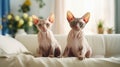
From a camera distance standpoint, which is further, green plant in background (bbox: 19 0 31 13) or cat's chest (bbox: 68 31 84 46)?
green plant in background (bbox: 19 0 31 13)

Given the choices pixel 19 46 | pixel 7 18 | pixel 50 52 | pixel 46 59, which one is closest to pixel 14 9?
pixel 7 18

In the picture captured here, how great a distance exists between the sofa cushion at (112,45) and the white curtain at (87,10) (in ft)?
3.26

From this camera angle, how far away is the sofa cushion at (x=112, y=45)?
2.06 m

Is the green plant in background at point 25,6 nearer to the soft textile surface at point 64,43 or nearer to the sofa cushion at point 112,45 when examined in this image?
the soft textile surface at point 64,43

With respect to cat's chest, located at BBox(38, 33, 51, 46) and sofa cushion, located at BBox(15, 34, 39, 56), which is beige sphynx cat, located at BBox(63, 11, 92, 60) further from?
sofa cushion, located at BBox(15, 34, 39, 56)

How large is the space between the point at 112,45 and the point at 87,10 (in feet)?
3.77

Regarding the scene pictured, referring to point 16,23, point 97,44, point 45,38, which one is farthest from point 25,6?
point 45,38

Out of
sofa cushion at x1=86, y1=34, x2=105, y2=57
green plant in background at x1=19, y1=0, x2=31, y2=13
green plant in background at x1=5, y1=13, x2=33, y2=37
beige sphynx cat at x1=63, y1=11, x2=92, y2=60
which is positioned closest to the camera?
beige sphynx cat at x1=63, y1=11, x2=92, y2=60

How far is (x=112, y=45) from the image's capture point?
6.83 ft

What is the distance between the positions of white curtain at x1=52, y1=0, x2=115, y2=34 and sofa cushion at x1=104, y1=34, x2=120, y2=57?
0.99 meters

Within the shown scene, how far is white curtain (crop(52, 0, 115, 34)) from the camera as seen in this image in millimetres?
3088

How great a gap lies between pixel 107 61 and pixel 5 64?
2.17ft

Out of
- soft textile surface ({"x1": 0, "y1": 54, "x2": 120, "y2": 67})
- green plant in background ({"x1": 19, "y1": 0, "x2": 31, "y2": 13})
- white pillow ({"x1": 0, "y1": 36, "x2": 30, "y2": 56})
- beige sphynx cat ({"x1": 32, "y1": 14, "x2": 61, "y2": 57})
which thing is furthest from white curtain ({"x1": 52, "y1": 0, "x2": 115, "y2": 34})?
soft textile surface ({"x1": 0, "y1": 54, "x2": 120, "y2": 67})

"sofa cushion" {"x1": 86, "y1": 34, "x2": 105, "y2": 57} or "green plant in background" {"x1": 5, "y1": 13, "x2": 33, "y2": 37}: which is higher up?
"green plant in background" {"x1": 5, "y1": 13, "x2": 33, "y2": 37}
